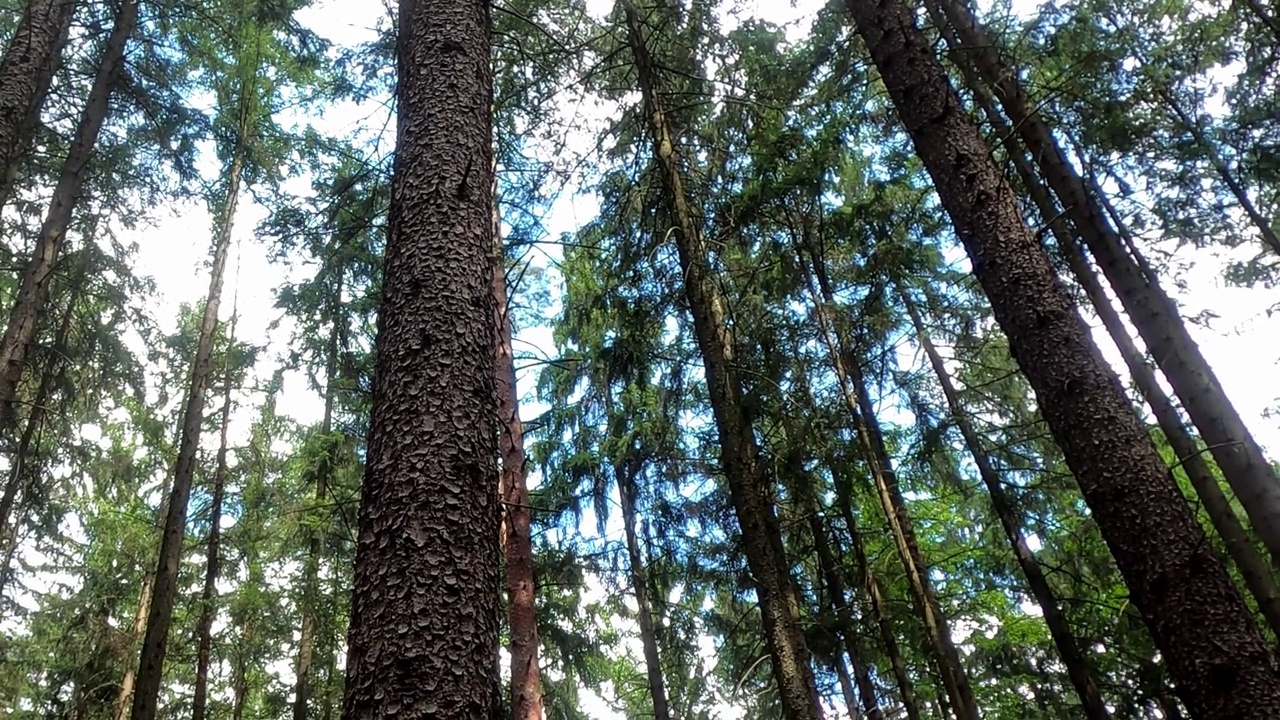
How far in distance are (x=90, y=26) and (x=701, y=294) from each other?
8.19m

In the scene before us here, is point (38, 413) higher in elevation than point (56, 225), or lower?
lower

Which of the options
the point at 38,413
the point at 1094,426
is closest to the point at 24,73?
the point at 38,413

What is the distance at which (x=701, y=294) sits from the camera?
6574 millimetres

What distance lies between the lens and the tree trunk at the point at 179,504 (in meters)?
7.23

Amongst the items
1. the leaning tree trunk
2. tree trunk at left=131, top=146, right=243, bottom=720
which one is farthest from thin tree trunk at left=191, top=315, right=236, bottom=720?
the leaning tree trunk

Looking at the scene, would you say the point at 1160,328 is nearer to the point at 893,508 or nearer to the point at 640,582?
the point at 893,508

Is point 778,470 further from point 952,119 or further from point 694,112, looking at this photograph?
point 694,112

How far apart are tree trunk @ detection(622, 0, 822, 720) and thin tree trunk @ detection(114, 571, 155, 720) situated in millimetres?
8381

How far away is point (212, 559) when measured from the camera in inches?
474

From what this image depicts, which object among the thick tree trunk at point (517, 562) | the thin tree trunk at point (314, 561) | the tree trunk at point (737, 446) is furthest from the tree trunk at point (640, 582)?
the tree trunk at point (737, 446)

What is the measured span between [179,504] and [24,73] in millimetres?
4589

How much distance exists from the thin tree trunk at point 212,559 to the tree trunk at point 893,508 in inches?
391

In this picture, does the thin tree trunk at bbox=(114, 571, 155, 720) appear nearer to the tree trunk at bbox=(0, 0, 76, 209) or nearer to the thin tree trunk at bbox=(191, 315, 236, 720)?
the thin tree trunk at bbox=(191, 315, 236, 720)

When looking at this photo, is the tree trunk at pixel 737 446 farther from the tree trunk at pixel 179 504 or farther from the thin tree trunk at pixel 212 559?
the thin tree trunk at pixel 212 559
